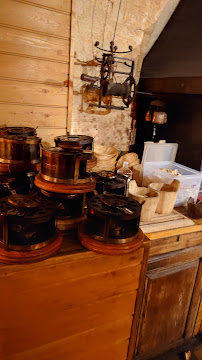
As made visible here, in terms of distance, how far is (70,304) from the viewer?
1.55 meters

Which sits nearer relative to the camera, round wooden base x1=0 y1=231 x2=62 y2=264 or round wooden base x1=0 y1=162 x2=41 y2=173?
round wooden base x1=0 y1=231 x2=62 y2=264

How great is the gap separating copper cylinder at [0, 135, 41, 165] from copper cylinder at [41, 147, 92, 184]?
28 cm

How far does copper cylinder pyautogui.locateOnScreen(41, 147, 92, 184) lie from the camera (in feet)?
4.95

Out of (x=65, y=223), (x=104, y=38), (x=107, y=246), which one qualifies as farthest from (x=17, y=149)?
(x=104, y=38)

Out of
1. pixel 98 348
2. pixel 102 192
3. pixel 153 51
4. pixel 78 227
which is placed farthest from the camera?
pixel 153 51

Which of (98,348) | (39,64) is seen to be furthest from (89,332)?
(39,64)

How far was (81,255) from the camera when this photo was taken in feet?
4.91

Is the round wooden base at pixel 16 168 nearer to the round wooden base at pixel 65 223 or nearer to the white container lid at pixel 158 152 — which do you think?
the round wooden base at pixel 65 223

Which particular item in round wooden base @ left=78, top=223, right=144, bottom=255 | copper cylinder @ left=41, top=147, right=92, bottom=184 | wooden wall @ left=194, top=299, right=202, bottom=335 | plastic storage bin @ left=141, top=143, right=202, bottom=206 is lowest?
wooden wall @ left=194, top=299, right=202, bottom=335

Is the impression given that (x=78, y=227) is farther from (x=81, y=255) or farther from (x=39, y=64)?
(x=39, y=64)

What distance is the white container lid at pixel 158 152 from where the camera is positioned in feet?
9.17

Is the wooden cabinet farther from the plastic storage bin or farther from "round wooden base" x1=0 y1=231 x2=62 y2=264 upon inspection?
"round wooden base" x1=0 y1=231 x2=62 y2=264

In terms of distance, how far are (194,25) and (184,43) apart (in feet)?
0.77

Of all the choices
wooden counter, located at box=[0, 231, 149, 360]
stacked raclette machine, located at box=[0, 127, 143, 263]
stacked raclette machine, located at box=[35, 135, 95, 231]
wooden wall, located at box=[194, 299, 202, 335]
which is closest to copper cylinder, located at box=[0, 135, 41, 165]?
stacked raclette machine, located at box=[0, 127, 143, 263]
